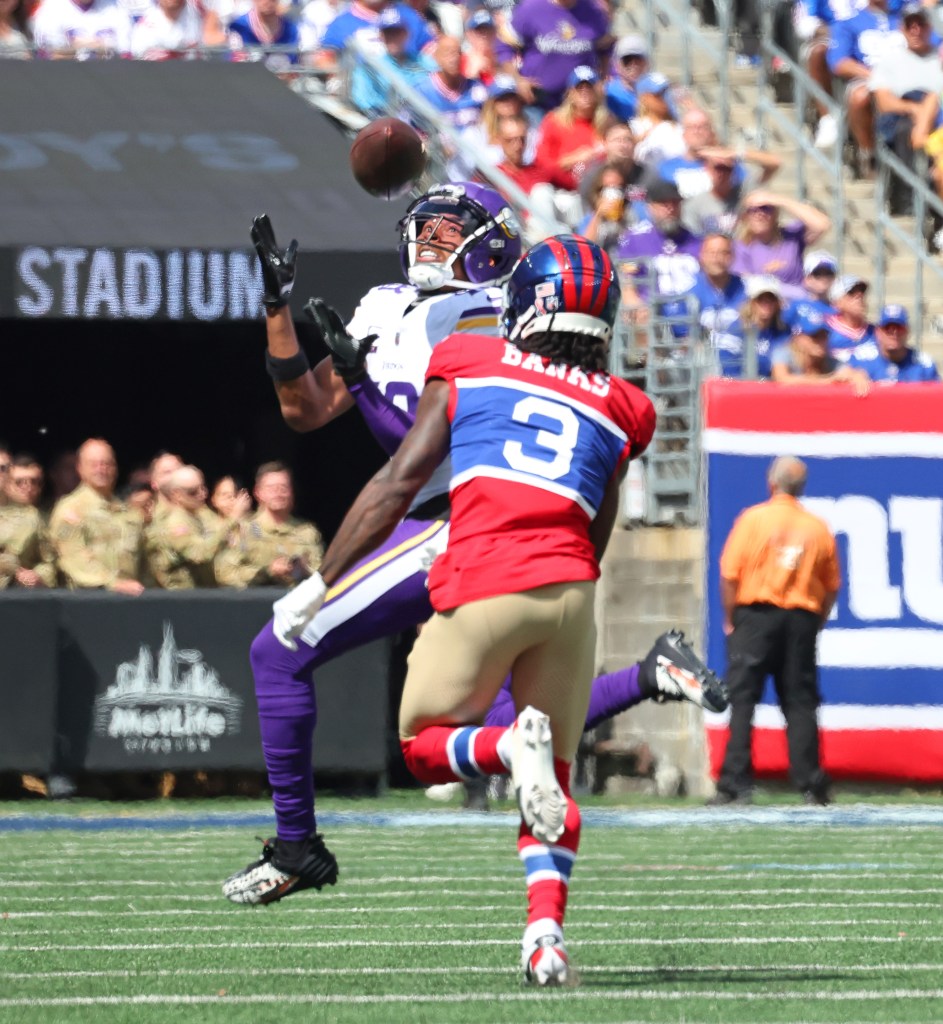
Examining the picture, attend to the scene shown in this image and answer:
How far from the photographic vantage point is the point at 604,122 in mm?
15383

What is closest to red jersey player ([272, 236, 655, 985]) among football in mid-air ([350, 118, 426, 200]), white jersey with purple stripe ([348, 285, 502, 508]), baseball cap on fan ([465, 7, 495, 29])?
white jersey with purple stripe ([348, 285, 502, 508])

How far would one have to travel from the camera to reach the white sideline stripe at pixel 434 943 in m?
6.57

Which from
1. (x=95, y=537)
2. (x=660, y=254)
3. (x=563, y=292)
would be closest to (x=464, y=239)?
(x=563, y=292)

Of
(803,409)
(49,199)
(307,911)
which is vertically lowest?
(307,911)

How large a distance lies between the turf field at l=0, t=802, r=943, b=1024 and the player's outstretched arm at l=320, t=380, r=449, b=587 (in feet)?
3.45

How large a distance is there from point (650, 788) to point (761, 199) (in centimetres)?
381

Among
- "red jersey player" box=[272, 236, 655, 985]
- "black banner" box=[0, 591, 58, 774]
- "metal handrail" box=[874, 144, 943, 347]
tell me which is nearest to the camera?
"red jersey player" box=[272, 236, 655, 985]

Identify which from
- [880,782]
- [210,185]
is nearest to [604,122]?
[210,185]

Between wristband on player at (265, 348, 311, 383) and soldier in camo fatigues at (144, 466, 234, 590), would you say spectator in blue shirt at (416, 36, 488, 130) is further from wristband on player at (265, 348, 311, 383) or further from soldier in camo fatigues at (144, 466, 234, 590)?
wristband on player at (265, 348, 311, 383)

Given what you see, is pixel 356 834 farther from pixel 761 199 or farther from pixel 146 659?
pixel 761 199

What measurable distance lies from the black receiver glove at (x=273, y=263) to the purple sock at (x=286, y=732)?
947mm

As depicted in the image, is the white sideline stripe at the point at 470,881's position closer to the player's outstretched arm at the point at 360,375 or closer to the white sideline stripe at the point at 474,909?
the white sideline stripe at the point at 474,909

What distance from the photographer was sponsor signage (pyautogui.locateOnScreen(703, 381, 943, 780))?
13.2 m

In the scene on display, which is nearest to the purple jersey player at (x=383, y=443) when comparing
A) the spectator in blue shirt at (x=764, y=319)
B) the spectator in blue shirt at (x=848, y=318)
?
the spectator in blue shirt at (x=764, y=319)
